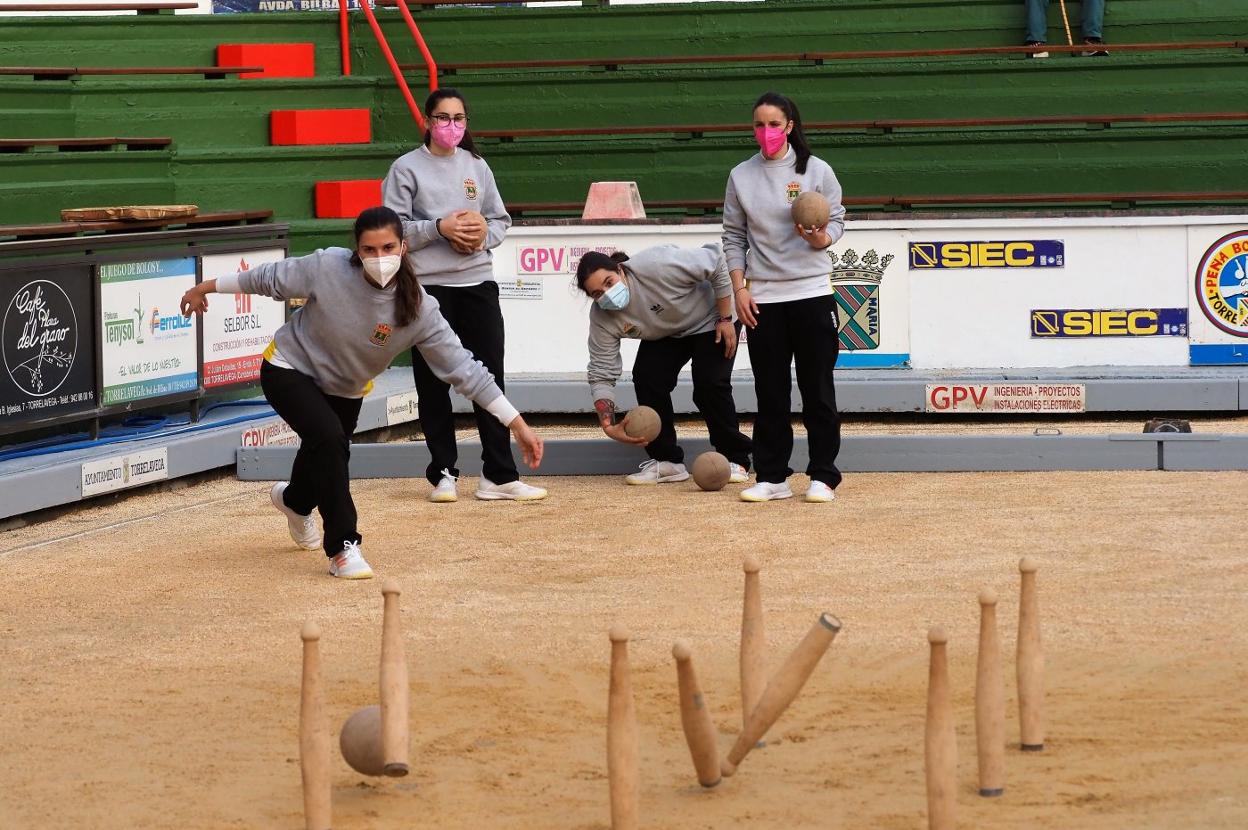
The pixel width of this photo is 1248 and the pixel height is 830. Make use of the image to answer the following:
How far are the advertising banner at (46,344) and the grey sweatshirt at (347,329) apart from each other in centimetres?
239

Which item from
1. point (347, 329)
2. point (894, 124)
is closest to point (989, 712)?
point (347, 329)

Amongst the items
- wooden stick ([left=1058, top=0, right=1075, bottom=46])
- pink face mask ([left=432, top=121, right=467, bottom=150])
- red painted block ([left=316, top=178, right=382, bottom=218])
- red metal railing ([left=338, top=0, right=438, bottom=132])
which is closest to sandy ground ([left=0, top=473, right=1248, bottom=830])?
pink face mask ([left=432, top=121, right=467, bottom=150])

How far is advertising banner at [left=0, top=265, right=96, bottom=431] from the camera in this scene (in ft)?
32.5

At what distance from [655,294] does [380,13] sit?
311 inches

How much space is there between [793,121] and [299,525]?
10.9 feet

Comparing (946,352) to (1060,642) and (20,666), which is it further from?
(20,666)

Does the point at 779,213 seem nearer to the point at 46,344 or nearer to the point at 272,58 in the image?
the point at 46,344

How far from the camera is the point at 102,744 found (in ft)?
19.1

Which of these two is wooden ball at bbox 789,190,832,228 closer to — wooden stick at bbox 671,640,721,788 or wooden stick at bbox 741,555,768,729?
wooden stick at bbox 741,555,768,729

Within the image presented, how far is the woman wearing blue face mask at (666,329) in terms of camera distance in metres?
9.91

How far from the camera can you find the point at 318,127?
1574cm

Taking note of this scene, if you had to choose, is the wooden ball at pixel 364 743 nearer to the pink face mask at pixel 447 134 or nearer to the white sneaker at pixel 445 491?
the white sneaker at pixel 445 491

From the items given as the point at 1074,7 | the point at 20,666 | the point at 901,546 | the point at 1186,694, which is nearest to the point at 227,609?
the point at 20,666

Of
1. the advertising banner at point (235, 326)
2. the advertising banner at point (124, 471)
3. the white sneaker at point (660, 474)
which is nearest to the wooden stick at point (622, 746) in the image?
the white sneaker at point (660, 474)
